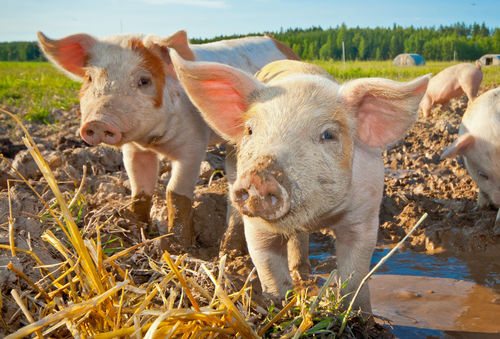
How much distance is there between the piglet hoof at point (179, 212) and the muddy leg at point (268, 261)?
138cm

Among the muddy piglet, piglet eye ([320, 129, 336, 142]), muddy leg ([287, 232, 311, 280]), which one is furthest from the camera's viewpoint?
muddy leg ([287, 232, 311, 280])

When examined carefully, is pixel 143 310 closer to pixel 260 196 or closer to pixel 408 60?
pixel 260 196

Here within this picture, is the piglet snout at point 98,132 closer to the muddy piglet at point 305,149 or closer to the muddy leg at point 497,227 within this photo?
the muddy piglet at point 305,149

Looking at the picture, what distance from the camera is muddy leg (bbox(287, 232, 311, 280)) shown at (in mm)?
3752

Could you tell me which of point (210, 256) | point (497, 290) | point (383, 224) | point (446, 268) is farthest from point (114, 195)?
point (497, 290)

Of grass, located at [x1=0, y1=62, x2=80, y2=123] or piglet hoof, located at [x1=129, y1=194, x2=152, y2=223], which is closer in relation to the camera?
piglet hoof, located at [x1=129, y1=194, x2=152, y2=223]

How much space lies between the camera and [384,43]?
110 metres

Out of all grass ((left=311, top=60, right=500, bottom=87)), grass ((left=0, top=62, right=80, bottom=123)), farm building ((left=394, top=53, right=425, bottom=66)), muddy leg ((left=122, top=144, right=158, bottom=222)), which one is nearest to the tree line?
farm building ((left=394, top=53, right=425, bottom=66))

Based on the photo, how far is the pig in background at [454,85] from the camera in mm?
11797

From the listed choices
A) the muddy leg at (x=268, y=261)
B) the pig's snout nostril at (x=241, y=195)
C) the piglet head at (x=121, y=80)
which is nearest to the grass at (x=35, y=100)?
the piglet head at (x=121, y=80)

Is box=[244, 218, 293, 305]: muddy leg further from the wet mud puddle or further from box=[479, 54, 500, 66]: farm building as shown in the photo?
box=[479, 54, 500, 66]: farm building

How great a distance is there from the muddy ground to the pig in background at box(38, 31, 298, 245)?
1.06ft

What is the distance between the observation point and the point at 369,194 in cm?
273

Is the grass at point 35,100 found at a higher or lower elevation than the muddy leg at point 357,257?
higher
